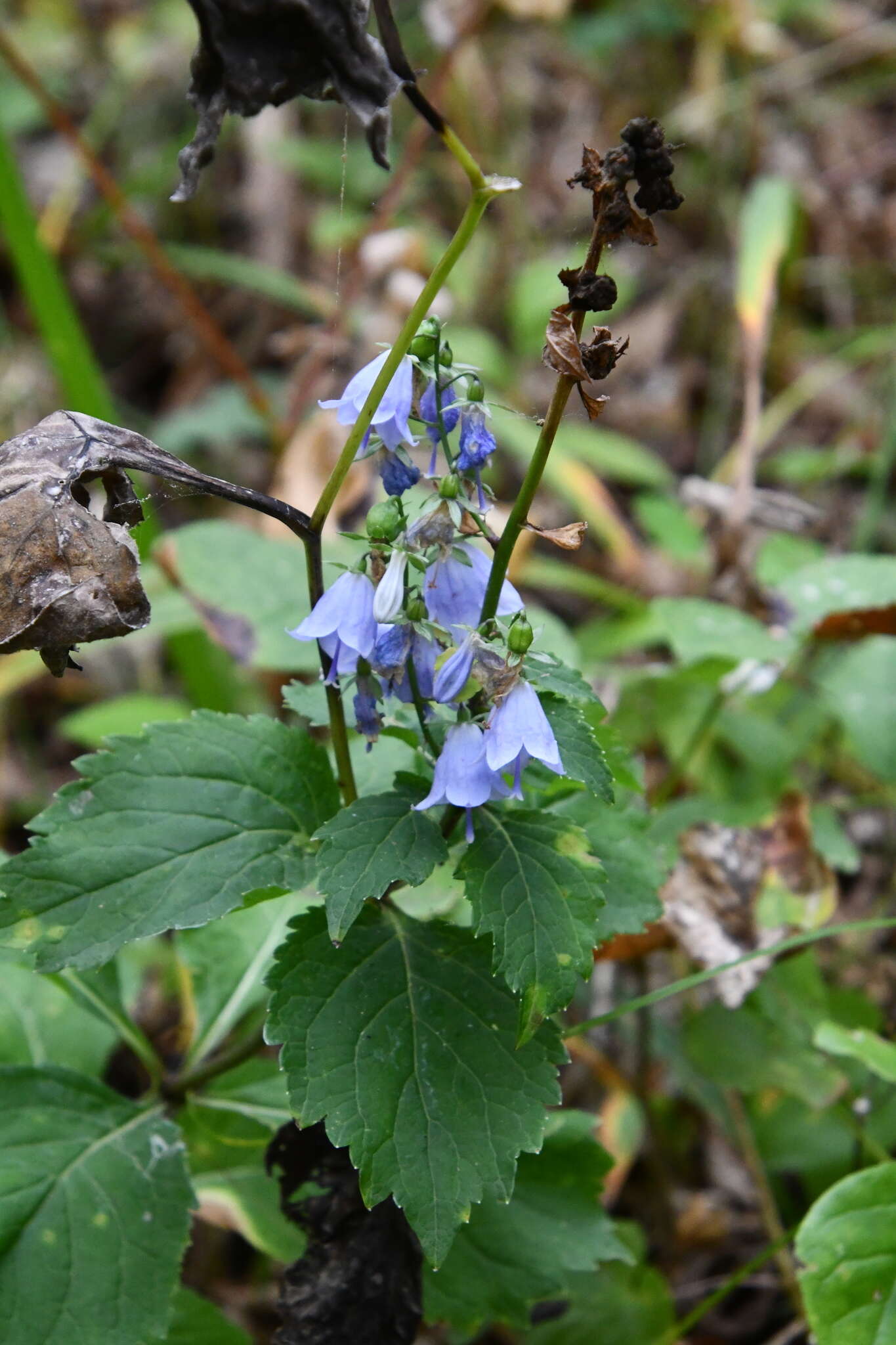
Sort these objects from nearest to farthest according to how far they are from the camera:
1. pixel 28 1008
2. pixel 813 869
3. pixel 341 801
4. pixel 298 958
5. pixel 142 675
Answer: pixel 298 958, pixel 341 801, pixel 28 1008, pixel 813 869, pixel 142 675

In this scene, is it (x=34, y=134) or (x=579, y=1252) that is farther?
(x=34, y=134)

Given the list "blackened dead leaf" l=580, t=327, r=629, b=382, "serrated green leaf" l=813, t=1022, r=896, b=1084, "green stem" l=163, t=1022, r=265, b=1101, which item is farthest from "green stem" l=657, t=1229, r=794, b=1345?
"blackened dead leaf" l=580, t=327, r=629, b=382

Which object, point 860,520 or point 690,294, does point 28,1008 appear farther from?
point 690,294

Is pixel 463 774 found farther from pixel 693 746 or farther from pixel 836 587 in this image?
pixel 836 587

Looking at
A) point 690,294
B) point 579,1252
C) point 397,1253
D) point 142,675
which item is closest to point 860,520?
point 690,294

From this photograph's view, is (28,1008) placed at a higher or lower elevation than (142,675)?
lower

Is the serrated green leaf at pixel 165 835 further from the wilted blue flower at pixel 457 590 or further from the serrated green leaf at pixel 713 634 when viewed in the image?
the serrated green leaf at pixel 713 634
